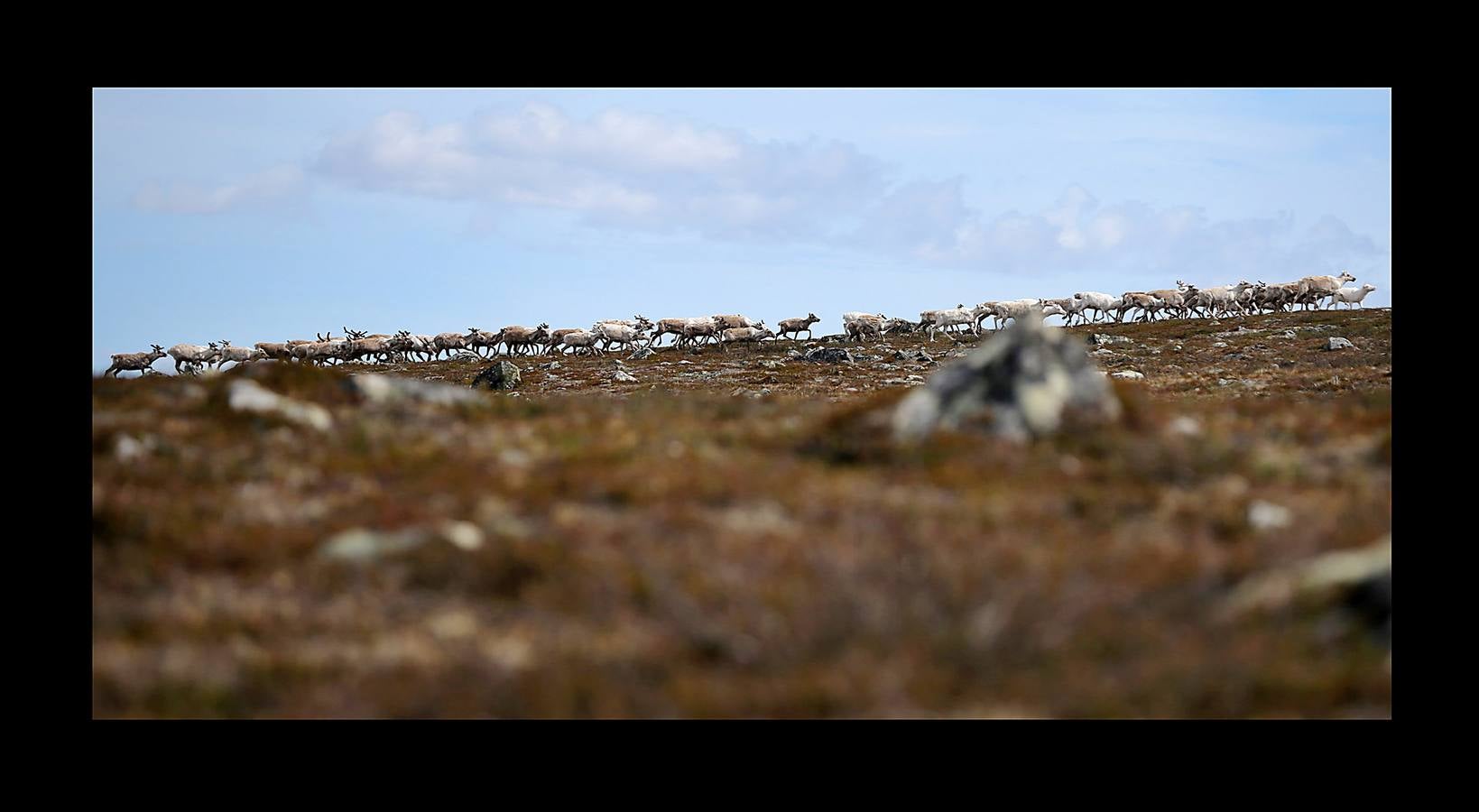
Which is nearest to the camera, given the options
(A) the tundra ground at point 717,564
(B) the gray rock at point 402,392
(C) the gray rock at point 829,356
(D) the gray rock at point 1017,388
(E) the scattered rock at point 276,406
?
(A) the tundra ground at point 717,564

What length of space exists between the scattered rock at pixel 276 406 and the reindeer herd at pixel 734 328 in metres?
73.4

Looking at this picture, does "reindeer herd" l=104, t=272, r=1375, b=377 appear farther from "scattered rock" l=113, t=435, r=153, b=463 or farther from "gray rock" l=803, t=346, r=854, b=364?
"scattered rock" l=113, t=435, r=153, b=463

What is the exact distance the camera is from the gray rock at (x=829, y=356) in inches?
2621

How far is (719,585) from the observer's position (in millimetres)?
7637

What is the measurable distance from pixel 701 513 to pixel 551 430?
203 inches

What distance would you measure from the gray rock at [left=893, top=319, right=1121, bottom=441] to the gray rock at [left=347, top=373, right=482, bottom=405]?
753cm

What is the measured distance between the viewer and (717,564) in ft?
26.5

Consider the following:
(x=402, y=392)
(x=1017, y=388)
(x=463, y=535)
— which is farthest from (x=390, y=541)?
(x=1017, y=388)

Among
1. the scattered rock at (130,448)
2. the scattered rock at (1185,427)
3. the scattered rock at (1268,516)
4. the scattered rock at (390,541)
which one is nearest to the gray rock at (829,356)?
the scattered rock at (1185,427)

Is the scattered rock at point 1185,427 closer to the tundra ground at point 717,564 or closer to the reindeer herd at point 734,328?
the tundra ground at point 717,564

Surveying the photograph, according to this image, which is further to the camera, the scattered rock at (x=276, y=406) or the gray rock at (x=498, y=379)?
the gray rock at (x=498, y=379)

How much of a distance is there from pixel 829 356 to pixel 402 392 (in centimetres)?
5345

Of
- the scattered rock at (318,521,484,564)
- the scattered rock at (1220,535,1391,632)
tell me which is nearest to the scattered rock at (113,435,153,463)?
the scattered rock at (318,521,484,564)
